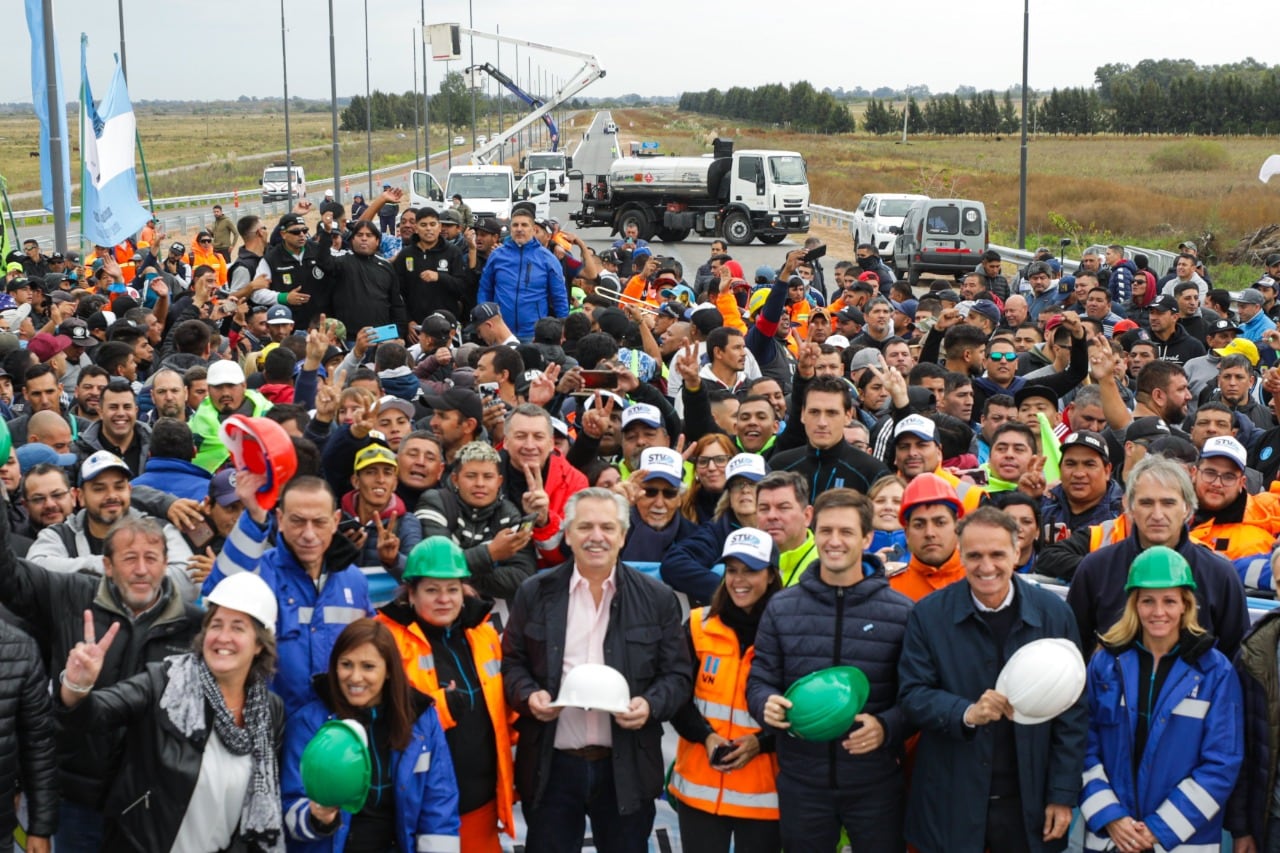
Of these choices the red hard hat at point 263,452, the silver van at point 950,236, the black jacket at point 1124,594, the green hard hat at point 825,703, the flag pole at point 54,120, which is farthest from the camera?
the silver van at point 950,236

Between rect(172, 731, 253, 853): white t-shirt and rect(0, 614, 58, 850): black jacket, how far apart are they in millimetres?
500

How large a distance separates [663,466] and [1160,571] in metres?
2.24

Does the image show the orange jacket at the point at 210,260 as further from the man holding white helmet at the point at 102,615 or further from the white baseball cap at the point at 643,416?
the man holding white helmet at the point at 102,615

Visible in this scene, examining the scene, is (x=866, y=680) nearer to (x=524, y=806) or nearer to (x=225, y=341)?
(x=524, y=806)

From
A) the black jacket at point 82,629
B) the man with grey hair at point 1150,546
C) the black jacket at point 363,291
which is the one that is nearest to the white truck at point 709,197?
the black jacket at point 363,291

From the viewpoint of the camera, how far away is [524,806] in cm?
573

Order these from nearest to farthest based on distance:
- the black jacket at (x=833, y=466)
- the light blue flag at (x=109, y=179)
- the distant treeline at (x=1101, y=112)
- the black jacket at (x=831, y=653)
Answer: the black jacket at (x=831, y=653), the black jacket at (x=833, y=466), the light blue flag at (x=109, y=179), the distant treeline at (x=1101, y=112)

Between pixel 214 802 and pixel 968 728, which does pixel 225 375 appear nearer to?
pixel 214 802

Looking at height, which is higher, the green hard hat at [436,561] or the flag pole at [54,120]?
the flag pole at [54,120]

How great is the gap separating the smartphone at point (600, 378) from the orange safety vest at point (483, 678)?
3304mm

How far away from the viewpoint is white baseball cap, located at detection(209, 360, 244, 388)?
8.49 meters

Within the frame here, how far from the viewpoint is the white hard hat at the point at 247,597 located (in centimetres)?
502

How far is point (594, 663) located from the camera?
18.3 ft

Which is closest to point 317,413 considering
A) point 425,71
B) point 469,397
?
point 469,397
